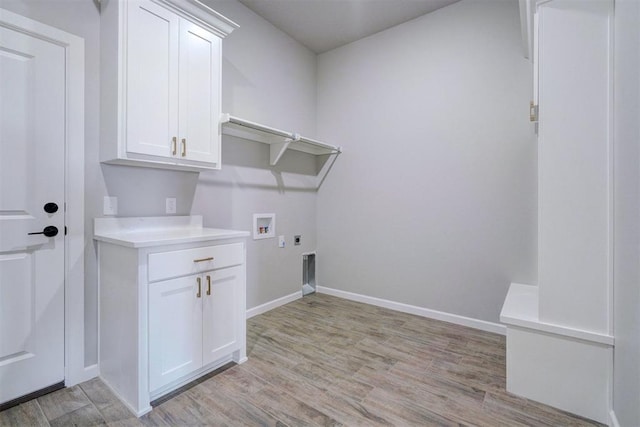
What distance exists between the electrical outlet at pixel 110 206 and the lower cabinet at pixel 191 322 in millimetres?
688

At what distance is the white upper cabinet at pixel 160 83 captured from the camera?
1.71 m

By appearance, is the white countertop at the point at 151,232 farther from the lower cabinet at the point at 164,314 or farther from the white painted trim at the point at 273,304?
the white painted trim at the point at 273,304

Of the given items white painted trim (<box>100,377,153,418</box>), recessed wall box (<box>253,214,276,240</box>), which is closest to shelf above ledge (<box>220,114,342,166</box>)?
recessed wall box (<box>253,214,276,240</box>)

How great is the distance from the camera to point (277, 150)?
299 centimetres

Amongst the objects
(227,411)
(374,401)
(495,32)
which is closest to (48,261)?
(227,411)

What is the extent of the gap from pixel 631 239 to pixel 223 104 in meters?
2.76

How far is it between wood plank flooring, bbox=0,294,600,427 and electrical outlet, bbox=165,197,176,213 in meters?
1.15

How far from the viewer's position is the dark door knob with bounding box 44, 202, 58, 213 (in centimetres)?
168

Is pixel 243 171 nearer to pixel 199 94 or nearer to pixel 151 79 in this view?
pixel 199 94

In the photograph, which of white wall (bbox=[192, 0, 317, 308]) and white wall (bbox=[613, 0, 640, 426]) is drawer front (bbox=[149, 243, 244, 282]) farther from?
white wall (bbox=[613, 0, 640, 426])

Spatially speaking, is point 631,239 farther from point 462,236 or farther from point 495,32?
point 495,32

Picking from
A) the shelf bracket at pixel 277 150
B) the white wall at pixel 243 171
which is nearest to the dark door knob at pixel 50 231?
the white wall at pixel 243 171

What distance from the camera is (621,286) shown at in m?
1.39

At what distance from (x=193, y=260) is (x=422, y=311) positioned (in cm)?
223
